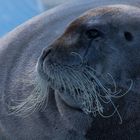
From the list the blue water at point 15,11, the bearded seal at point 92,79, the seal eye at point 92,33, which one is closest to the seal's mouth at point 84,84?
the bearded seal at point 92,79

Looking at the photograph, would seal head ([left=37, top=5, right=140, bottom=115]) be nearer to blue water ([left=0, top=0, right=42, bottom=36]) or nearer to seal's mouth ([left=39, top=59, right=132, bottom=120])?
seal's mouth ([left=39, top=59, right=132, bottom=120])

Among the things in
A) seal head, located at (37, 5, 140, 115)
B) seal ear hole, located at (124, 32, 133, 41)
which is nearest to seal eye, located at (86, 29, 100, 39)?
seal head, located at (37, 5, 140, 115)

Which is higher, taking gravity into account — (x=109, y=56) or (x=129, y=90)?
(x=109, y=56)

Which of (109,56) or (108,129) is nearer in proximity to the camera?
(109,56)

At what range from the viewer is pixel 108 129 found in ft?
6.81

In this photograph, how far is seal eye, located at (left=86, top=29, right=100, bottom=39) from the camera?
1955 millimetres

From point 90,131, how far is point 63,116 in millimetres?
129

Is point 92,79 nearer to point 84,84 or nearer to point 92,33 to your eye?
point 84,84

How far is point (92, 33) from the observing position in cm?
196

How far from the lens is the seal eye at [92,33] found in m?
1.96

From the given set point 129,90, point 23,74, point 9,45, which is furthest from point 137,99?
point 9,45

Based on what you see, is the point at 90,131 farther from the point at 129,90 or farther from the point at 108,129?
the point at 129,90

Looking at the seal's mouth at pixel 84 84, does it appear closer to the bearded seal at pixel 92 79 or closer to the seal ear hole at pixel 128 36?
the bearded seal at pixel 92 79

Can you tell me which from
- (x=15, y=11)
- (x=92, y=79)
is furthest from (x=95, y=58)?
(x=15, y=11)
